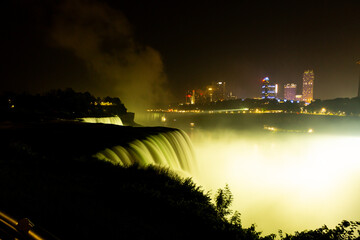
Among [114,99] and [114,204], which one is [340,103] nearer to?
[114,99]

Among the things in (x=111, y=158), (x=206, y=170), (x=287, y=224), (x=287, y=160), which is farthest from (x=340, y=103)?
(x=111, y=158)

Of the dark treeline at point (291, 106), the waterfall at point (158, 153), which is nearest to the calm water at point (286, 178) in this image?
the waterfall at point (158, 153)

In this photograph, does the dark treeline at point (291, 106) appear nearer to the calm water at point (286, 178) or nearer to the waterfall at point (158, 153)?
the calm water at point (286, 178)

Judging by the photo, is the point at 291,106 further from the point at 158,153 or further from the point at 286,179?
the point at 158,153

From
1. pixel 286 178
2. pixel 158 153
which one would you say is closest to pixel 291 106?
pixel 286 178

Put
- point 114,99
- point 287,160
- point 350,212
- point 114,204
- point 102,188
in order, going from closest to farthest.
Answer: point 114,204 < point 102,188 < point 350,212 < point 287,160 < point 114,99

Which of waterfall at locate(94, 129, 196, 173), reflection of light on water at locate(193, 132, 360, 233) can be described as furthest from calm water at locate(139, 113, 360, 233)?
waterfall at locate(94, 129, 196, 173)

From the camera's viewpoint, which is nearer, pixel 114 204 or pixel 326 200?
pixel 114 204
